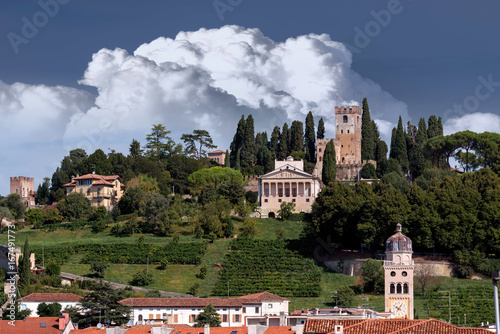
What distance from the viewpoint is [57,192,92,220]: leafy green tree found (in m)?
124

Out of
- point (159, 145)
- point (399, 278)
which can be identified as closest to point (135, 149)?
point (159, 145)

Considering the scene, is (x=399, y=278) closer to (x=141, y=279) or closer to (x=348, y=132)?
(x=141, y=279)

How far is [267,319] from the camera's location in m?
64.9

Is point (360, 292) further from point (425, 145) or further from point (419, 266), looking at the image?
point (425, 145)

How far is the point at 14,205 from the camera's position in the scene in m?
129

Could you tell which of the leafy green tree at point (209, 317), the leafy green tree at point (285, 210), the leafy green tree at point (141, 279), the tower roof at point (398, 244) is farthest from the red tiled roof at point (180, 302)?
the leafy green tree at point (285, 210)

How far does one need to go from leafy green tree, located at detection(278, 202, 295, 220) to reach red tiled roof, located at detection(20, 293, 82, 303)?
42754mm

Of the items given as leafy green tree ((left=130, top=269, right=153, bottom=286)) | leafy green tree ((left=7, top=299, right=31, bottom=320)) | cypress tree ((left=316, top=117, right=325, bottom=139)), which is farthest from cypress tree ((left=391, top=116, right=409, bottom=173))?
leafy green tree ((left=7, top=299, right=31, bottom=320))

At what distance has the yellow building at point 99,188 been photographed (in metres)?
132

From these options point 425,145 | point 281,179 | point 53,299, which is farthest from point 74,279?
point 425,145

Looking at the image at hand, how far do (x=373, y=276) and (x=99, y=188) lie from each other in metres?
53.7

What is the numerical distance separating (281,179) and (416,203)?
37.2 m

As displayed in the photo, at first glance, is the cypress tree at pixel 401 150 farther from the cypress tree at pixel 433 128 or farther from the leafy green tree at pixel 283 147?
the leafy green tree at pixel 283 147

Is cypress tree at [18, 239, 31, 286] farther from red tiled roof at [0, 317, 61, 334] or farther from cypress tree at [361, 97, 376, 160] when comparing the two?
cypress tree at [361, 97, 376, 160]
